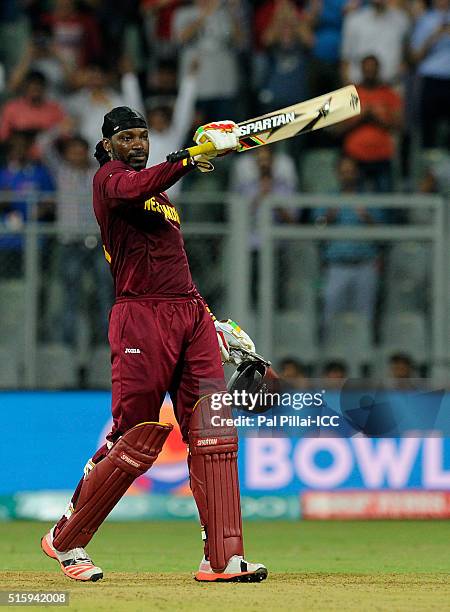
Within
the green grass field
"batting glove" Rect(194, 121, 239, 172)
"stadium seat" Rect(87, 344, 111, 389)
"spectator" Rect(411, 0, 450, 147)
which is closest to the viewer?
the green grass field

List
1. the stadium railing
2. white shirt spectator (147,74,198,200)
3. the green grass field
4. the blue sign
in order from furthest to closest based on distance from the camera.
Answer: white shirt spectator (147,74,198,200) < the stadium railing < the blue sign < the green grass field

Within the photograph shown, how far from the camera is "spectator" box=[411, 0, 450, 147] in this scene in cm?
1327

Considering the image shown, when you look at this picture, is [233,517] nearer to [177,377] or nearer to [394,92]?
[177,377]

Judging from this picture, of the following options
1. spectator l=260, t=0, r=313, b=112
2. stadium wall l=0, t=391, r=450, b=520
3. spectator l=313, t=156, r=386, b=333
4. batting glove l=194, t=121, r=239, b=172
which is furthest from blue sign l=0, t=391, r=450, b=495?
batting glove l=194, t=121, r=239, b=172

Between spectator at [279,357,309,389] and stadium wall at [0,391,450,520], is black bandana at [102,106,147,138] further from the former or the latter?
spectator at [279,357,309,389]

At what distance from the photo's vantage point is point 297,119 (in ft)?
21.8

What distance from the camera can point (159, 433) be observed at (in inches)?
257

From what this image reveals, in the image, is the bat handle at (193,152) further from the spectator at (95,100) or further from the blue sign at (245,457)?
the spectator at (95,100)

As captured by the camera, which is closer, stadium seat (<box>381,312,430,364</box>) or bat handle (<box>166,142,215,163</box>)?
bat handle (<box>166,142,215,163</box>)

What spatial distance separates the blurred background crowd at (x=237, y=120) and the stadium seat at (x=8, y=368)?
8.0 inches

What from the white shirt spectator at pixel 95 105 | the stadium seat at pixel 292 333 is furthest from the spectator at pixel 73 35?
Answer: the stadium seat at pixel 292 333

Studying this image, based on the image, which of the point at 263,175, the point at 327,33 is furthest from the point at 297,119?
the point at 327,33

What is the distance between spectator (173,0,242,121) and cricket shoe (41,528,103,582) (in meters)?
7.34

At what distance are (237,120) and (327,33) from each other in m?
1.48
